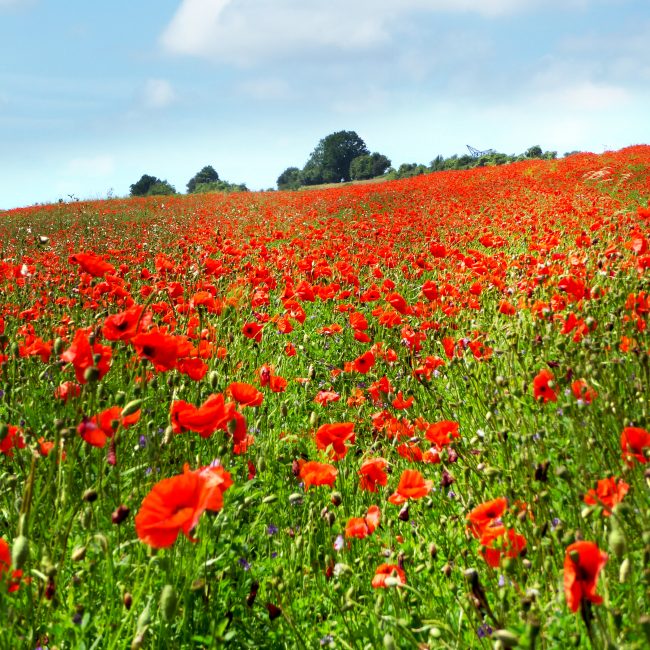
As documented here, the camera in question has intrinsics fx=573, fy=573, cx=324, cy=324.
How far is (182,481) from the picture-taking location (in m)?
1.27

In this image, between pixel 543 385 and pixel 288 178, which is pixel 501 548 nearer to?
pixel 543 385

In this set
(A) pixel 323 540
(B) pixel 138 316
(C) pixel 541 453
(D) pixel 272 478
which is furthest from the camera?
(D) pixel 272 478

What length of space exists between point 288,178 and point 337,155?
897 centimetres

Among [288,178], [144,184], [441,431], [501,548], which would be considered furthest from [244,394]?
[288,178]

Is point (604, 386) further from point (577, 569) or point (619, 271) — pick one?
point (619, 271)

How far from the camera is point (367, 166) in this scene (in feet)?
216

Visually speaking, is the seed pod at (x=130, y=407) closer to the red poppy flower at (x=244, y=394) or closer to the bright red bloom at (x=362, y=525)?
the red poppy flower at (x=244, y=394)

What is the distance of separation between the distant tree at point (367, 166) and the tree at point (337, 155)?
4425mm

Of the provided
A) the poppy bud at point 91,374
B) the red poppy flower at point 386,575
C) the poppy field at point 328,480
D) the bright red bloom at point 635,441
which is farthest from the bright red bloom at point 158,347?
the bright red bloom at point 635,441

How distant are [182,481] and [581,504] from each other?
1389 millimetres

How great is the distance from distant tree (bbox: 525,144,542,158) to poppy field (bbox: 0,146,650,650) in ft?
99.7

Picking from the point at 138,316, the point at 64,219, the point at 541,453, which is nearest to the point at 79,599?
the point at 138,316

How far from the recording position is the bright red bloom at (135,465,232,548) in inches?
47.4

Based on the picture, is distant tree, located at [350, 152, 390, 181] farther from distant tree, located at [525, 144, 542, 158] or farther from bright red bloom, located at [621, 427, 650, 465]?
bright red bloom, located at [621, 427, 650, 465]
